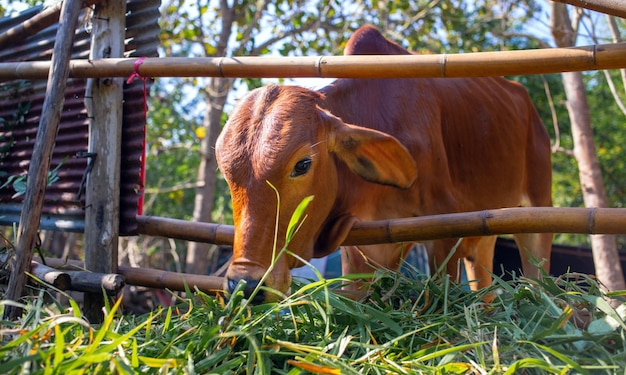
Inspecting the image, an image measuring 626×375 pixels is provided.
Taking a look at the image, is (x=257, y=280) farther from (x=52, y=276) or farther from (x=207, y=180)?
(x=207, y=180)

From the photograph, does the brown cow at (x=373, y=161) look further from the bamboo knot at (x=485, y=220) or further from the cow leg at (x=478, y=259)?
the bamboo knot at (x=485, y=220)

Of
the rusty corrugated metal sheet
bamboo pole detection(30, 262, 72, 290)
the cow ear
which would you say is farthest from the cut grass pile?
the rusty corrugated metal sheet

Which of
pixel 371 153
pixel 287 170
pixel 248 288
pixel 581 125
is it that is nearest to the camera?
pixel 248 288

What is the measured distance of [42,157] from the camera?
2678 mm

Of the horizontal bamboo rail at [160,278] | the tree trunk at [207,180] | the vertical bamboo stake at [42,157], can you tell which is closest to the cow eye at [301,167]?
the horizontal bamboo rail at [160,278]

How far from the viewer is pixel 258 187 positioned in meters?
2.47

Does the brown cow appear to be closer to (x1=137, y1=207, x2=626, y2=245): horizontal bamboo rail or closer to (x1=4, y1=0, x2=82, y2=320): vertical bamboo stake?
(x1=137, y1=207, x2=626, y2=245): horizontal bamboo rail

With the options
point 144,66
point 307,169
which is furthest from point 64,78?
point 307,169

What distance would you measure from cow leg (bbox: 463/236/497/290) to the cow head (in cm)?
137

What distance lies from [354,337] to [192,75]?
4.78ft

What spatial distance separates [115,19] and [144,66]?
1.68 feet

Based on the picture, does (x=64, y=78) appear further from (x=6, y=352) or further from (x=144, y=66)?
(x=6, y=352)

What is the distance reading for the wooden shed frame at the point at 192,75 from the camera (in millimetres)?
2129

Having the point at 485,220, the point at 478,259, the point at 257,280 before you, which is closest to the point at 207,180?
the point at 478,259
